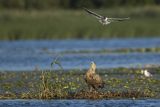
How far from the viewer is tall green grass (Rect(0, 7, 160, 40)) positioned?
160 feet

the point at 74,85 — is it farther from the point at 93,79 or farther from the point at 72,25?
the point at 72,25

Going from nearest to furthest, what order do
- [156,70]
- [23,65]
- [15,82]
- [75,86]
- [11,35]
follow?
[75,86]
[15,82]
[156,70]
[23,65]
[11,35]

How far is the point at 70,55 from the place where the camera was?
37188mm

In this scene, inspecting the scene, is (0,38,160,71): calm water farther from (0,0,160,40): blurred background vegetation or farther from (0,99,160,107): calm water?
(0,99,160,107): calm water

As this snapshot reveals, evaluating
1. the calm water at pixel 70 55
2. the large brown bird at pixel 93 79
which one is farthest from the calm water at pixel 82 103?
the calm water at pixel 70 55

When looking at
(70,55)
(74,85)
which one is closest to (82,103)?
(74,85)

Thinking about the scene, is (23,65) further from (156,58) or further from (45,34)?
(45,34)

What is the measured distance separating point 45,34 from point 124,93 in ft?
93.4

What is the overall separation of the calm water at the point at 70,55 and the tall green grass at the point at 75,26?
0.49 metres

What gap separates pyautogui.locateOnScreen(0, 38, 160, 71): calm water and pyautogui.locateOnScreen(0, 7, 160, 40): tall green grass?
19.5 inches

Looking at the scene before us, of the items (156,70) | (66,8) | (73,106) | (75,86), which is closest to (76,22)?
(66,8)

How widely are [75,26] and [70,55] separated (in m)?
12.4

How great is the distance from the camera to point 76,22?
1992 inches

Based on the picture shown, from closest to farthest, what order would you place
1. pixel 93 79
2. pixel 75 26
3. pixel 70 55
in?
1. pixel 93 79
2. pixel 70 55
3. pixel 75 26
